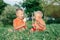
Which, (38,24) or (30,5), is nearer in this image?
(38,24)

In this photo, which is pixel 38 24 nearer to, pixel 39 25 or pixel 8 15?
pixel 39 25

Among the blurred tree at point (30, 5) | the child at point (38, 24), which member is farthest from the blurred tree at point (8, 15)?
the child at point (38, 24)

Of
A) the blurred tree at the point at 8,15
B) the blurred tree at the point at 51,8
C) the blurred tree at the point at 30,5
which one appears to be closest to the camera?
the blurred tree at the point at 8,15

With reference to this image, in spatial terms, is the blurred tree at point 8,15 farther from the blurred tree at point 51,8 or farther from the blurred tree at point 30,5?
the blurred tree at point 30,5

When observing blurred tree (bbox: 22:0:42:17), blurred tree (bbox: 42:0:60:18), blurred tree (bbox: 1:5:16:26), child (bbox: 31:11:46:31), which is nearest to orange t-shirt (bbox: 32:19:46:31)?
child (bbox: 31:11:46:31)

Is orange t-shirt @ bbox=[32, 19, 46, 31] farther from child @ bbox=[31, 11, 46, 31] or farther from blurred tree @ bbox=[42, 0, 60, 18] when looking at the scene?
blurred tree @ bbox=[42, 0, 60, 18]

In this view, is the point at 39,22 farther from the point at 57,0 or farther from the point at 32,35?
the point at 57,0

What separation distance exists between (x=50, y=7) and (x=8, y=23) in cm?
361

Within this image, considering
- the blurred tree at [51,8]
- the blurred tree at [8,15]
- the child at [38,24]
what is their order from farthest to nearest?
the blurred tree at [51,8]
the blurred tree at [8,15]
the child at [38,24]

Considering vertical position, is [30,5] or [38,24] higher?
[38,24]

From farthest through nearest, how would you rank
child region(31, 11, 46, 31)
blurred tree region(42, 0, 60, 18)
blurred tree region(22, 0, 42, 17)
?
blurred tree region(22, 0, 42, 17), blurred tree region(42, 0, 60, 18), child region(31, 11, 46, 31)

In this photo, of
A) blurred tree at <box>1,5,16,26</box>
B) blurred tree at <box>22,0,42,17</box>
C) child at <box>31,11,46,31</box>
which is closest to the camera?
child at <box>31,11,46,31</box>

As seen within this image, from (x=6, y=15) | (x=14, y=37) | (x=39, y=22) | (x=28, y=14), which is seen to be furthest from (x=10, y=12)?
(x=14, y=37)

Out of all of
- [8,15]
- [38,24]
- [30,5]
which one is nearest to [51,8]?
[30,5]
